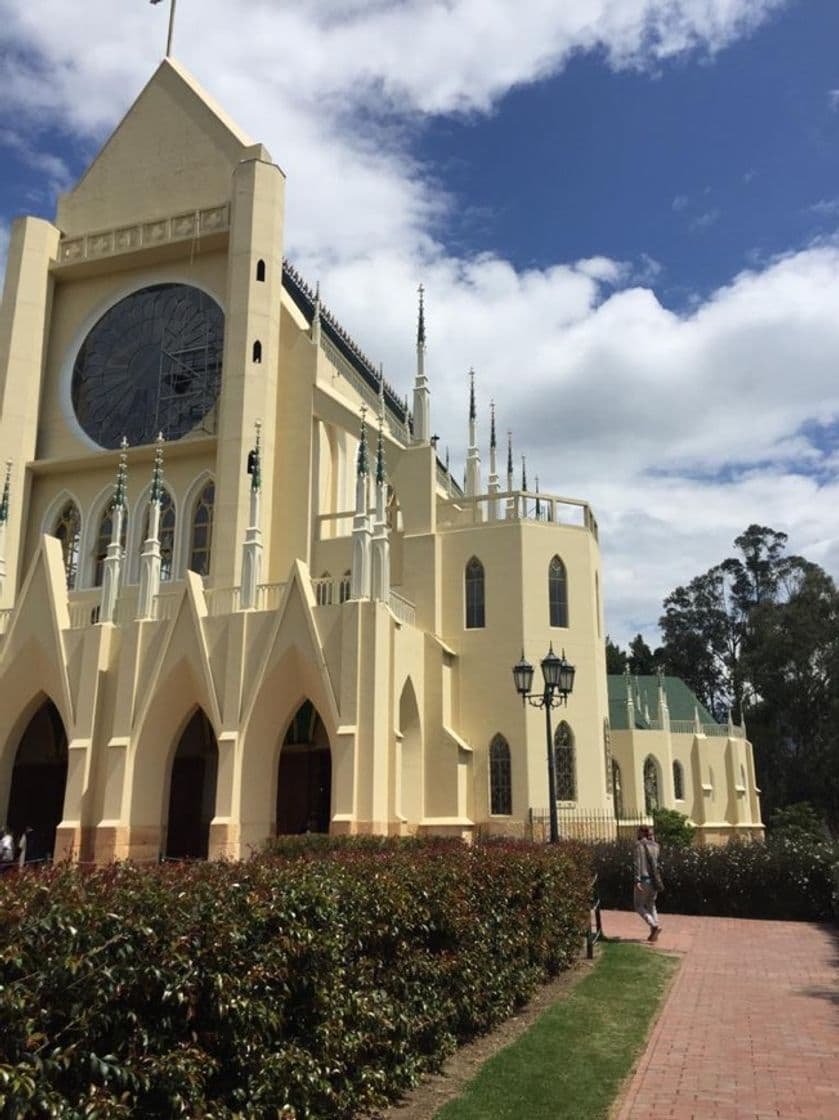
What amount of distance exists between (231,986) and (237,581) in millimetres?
20722

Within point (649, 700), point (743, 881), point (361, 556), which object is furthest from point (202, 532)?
point (649, 700)

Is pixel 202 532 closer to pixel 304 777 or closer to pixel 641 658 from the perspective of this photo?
pixel 304 777

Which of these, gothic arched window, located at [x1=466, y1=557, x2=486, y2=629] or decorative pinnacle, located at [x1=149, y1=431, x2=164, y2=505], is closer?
decorative pinnacle, located at [x1=149, y1=431, x2=164, y2=505]

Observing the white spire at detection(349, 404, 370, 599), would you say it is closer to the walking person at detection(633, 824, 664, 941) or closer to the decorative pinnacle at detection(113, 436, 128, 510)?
the decorative pinnacle at detection(113, 436, 128, 510)

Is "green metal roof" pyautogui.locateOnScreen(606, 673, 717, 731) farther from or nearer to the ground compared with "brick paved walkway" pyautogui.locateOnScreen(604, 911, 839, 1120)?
farther from the ground

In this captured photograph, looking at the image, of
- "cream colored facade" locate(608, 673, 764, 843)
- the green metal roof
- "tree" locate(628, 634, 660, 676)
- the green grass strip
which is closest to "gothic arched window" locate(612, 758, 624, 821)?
"cream colored facade" locate(608, 673, 764, 843)

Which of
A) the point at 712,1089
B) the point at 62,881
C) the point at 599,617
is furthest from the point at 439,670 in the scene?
the point at 62,881

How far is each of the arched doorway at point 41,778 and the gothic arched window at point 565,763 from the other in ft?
44.8

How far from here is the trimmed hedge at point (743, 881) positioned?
1788cm

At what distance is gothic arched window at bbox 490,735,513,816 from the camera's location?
83.8 feet

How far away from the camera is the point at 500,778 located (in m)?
25.8

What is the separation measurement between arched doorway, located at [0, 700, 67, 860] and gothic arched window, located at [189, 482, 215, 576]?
5.61 meters

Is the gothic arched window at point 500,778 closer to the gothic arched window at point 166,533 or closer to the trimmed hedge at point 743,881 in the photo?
the trimmed hedge at point 743,881

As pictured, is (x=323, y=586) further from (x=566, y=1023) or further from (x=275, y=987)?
(x=275, y=987)
